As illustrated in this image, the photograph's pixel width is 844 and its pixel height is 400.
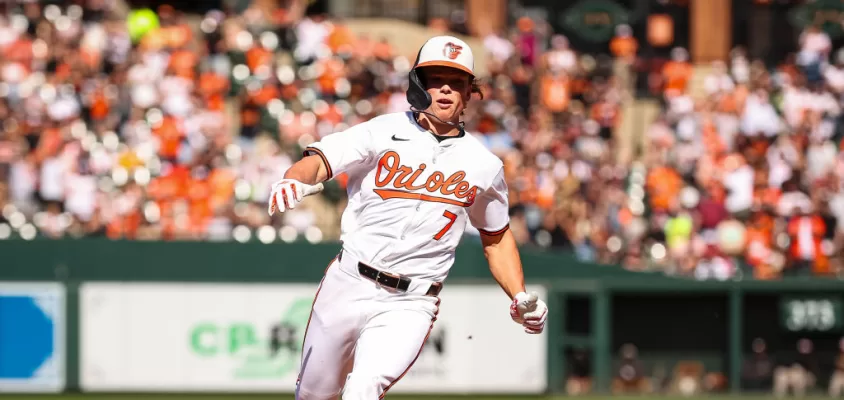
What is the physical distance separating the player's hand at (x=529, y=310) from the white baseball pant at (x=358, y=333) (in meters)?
0.43

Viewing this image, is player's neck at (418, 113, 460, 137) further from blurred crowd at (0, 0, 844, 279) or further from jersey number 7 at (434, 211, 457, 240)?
blurred crowd at (0, 0, 844, 279)

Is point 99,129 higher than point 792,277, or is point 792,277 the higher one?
point 99,129

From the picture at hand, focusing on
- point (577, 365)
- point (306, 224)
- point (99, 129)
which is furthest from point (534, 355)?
point (99, 129)

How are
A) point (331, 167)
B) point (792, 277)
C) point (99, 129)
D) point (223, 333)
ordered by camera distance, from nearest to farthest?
point (331, 167) → point (223, 333) → point (792, 277) → point (99, 129)

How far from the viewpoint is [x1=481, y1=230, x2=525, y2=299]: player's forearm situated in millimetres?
6414

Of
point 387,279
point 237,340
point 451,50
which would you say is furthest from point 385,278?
point 237,340

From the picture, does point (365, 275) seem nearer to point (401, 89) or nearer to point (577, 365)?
point (577, 365)

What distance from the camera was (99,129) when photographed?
16.2m

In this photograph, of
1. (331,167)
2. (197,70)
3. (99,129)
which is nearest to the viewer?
(331,167)

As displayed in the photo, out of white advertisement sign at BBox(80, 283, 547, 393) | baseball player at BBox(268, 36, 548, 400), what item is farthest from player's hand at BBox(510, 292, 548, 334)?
white advertisement sign at BBox(80, 283, 547, 393)

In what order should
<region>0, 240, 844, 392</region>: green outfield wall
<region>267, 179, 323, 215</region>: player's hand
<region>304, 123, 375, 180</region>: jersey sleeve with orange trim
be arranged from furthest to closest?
<region>0, 240, 844, 392</region>: green outfield wall → <region>304, 123, 375, 180</region>: jersey sleeve with orange trim → <region>267, 179, 323, 215</region>: player's hand

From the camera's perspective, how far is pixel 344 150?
19.5 ft

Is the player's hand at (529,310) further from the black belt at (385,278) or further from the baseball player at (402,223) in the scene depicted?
the black belt at (385,278)

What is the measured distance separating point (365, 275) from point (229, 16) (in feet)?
42.0
